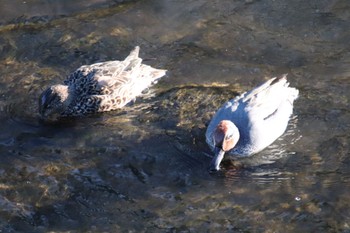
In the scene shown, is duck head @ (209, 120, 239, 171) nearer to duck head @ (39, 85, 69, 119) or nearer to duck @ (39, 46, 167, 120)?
duck @ (39, 46, 167, 120)

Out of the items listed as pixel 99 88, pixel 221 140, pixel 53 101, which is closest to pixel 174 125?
pixel 221 140

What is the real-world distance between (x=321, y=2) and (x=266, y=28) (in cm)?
105

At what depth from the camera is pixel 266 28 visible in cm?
1022

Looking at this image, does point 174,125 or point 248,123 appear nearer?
point 248,123

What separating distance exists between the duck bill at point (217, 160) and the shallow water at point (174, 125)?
0.09 m

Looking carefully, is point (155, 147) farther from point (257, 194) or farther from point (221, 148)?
point (257, 194)

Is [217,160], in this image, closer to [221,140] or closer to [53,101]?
[221,140]

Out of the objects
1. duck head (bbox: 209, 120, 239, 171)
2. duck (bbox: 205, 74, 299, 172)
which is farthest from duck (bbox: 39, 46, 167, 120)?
duck head (bbox: 209, 120, 239, 171)

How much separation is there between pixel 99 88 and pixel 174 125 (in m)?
1.15

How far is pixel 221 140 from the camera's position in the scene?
25.7 feet

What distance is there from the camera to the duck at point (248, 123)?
26.0 feet

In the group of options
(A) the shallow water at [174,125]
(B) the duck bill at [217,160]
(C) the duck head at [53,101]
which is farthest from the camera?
(C) the duck head at [53,101]

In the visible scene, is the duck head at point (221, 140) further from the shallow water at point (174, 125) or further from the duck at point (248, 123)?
the shallow water at point (174, 125)

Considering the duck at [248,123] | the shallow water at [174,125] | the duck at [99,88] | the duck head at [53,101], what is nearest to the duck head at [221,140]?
the duck at [248,123]
